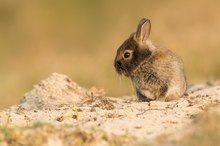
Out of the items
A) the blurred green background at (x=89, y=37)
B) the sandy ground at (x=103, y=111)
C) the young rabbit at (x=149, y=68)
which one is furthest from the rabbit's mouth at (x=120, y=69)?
the blurred green background at (x=89, y=37)

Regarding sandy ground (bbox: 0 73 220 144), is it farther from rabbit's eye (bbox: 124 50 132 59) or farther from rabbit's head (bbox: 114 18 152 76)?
rabbit's eye (bbox: 124 50 132 59)

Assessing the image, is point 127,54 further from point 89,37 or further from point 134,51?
point 89,37

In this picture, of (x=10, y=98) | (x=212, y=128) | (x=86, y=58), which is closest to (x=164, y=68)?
(x=212, y=128)

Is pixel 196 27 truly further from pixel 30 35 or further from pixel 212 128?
pixel 212 128

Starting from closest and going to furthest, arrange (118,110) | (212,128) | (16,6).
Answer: (212,128)
(118,110)
(16,6)

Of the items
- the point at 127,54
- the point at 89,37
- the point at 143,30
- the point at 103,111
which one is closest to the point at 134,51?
the point at 127,54

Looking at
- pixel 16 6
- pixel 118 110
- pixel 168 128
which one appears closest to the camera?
pixel 168 128
